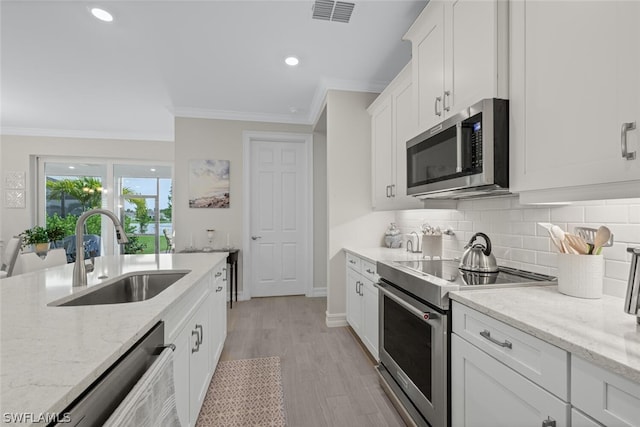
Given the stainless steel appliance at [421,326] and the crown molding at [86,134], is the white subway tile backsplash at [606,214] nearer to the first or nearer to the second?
the stainless steel appliance at [421,326]

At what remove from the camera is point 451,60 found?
5.41 feet

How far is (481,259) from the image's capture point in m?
1.63

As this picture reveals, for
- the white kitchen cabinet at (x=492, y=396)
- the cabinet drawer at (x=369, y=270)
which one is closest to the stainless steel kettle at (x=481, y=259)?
the white kitchen cabinet at (x=492, y=396)

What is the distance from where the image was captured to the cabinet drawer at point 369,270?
90.7 inches

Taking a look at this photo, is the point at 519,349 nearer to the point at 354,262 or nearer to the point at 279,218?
the point at 354,262

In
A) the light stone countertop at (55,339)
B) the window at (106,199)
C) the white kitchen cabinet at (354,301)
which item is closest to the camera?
the light stone countertop at (55,339)

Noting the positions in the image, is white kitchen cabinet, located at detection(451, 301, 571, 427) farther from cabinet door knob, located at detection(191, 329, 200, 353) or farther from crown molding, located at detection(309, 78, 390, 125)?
crown molding, located at detection(309, 78, 390, 125)

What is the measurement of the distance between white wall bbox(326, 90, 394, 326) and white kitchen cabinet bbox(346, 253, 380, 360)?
8.4 inches

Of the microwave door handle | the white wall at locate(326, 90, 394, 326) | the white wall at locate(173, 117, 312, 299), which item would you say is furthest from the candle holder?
the microwave door handle

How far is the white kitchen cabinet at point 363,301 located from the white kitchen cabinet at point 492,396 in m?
0.96

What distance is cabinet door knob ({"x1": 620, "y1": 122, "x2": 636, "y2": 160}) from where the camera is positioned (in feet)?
2.84

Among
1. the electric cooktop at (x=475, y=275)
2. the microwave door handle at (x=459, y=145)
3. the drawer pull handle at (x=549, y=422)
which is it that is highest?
the microwave door handle at (x=459, y=145)

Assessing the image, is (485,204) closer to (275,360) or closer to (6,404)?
(275,360)

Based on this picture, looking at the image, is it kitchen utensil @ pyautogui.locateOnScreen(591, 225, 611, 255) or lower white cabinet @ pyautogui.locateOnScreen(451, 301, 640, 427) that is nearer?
lower white cabinet @ pyautogui.locateOnScreen(451, 301, 640, 427)
